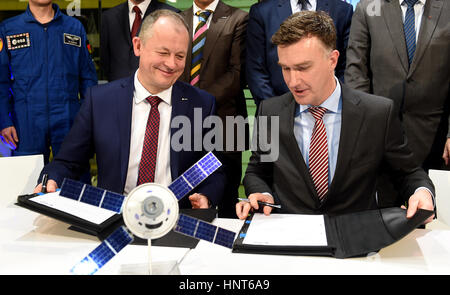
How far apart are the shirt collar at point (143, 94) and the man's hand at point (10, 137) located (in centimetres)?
153

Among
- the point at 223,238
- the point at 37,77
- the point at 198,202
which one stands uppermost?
the point at 223,238

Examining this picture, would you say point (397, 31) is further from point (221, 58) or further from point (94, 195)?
point (94, 195)

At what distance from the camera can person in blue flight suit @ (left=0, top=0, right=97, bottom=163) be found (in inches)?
125

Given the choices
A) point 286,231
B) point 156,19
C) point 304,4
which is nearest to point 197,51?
point 304,4

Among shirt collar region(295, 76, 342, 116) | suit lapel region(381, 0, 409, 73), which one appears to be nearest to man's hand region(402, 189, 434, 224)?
shirt collar region(295, 76, 342, 116)

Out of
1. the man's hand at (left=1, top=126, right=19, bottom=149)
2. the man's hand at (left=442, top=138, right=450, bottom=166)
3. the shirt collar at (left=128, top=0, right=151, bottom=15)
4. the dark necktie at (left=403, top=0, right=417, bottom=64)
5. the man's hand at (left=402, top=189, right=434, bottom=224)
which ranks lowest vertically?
the man's hand at (left=1, top=126, right=19, bottom=149)

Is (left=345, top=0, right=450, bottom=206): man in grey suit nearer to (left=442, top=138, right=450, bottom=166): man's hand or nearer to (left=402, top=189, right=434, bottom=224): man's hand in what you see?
(left=442, top=138, right=450, bottom=166): man's hand

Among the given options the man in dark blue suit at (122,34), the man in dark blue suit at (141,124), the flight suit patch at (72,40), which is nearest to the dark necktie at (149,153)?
the man in dark blue suit at (141,124)

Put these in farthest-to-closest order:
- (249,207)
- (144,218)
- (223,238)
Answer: (249,207)
(223,238)
(144,218)

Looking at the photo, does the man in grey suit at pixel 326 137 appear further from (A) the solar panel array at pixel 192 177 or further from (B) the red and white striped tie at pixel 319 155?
(A) the solar panel array at pixel 192 177

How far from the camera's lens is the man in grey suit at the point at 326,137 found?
1.87m

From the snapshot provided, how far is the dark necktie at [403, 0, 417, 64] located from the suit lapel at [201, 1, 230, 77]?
1.12 m

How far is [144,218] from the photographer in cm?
109

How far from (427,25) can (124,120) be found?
1867 mm
